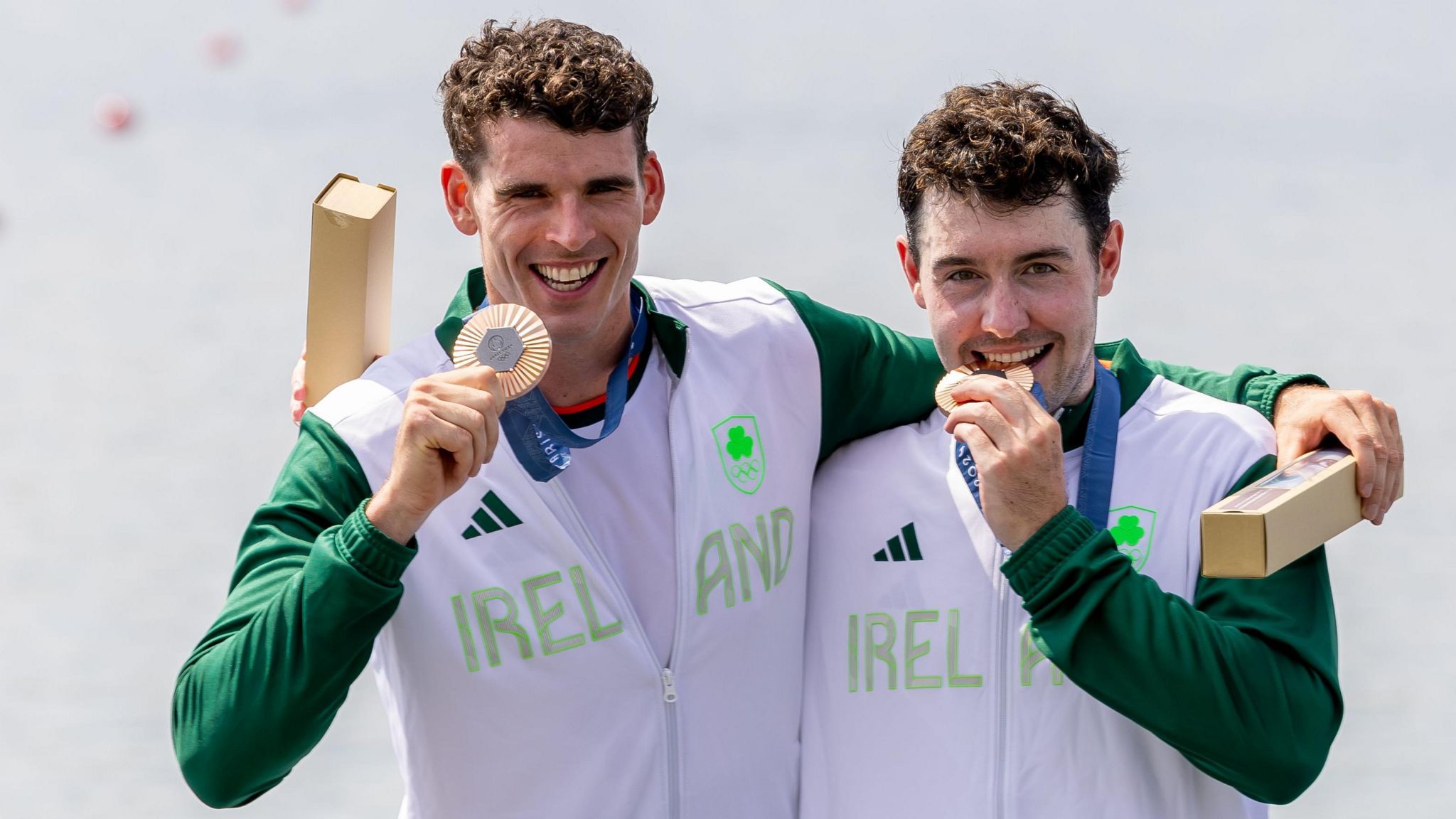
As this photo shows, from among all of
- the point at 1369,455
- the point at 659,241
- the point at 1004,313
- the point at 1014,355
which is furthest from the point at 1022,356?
the point at 659,241

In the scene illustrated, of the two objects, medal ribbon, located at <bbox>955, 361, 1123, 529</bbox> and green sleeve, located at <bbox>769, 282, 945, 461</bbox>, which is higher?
green sleeve, located at <bbox>769, 282, 945, 461</bbox>

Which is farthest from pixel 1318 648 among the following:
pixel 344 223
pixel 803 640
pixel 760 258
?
pixel 760 258

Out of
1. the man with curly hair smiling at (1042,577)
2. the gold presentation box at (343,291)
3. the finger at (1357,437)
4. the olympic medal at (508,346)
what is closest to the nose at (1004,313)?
the man with curly hair smiling at (1042,577)

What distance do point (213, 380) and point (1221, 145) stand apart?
8.55 meters

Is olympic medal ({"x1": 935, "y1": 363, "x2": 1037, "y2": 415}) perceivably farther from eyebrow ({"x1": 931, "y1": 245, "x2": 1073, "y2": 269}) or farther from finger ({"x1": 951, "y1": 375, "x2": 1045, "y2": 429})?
eyebrow ({"x1": 931, "y1": 245, "x2": 1073, "y2": 269})

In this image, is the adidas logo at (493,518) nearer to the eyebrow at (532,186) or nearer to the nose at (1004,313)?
the eyebrow at (532,186)

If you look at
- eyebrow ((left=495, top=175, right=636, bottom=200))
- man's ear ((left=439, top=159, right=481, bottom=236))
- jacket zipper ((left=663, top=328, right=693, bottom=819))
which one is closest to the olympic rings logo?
jacket zipper ((left=663, top=328, right=693, bottom=819))

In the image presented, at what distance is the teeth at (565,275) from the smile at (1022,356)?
786 mm

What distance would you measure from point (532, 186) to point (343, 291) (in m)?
0.61

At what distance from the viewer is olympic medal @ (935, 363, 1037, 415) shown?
138 inches

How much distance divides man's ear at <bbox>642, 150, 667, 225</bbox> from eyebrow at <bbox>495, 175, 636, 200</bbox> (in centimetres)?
16

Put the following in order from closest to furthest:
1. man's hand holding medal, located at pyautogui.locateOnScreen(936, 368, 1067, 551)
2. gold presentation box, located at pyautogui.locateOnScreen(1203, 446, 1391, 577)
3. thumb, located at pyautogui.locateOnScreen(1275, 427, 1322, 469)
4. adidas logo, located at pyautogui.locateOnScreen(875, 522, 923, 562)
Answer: gold presentation box, located at pyautogui.locateOnScreen(1203, 446, 1391, 577) < man's hand holding medal, located at pyautogui.locateOnScreen(936, 368, 1067, 551) < thumb, located at pyautogui.locateOnScreen(1275, 427, 1322, 469) < adidas logo, located at pyautogui.locateOnScreen(875, 522, 923, 562)

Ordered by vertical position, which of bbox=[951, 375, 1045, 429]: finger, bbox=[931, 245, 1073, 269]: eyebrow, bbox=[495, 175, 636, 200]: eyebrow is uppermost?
bbox=[495, 175, 636, 200]: eyebrow

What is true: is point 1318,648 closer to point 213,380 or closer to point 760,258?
point 760,258
